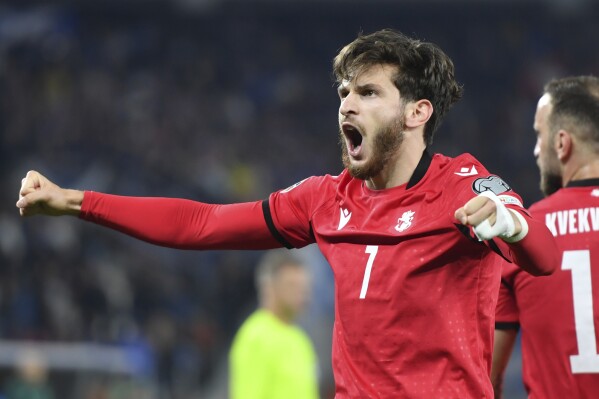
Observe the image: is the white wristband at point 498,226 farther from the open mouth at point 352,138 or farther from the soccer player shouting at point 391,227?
the open mouth at point 352,138

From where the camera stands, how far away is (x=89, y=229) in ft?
44.4

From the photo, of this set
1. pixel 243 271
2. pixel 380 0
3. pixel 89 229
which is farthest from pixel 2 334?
pixel 380 0

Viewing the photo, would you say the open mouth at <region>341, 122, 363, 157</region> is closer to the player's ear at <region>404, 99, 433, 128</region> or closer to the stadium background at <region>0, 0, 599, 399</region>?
the player's ear at <region>404, 99, 433, 128</region>

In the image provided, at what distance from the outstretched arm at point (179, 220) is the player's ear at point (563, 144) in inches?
48.0

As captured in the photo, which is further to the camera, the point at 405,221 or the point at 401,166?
the point at 401,166

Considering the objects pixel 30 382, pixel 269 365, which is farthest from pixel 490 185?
pixel 30 382

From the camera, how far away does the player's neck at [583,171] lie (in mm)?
3996

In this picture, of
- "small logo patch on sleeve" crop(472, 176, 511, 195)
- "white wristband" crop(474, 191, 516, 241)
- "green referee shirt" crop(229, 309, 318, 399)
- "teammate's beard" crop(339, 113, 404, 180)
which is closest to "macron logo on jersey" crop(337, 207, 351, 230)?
"teammate's beard" crop(339, 113, 404, 180)

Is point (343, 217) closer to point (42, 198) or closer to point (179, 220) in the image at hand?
point (179, 220)

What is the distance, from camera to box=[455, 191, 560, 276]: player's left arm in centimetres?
272

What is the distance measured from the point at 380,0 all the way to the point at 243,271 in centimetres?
801

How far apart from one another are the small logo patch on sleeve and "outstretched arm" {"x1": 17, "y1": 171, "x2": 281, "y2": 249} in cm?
86

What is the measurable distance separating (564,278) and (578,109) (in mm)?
701

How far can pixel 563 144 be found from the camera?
4055 millimetres
